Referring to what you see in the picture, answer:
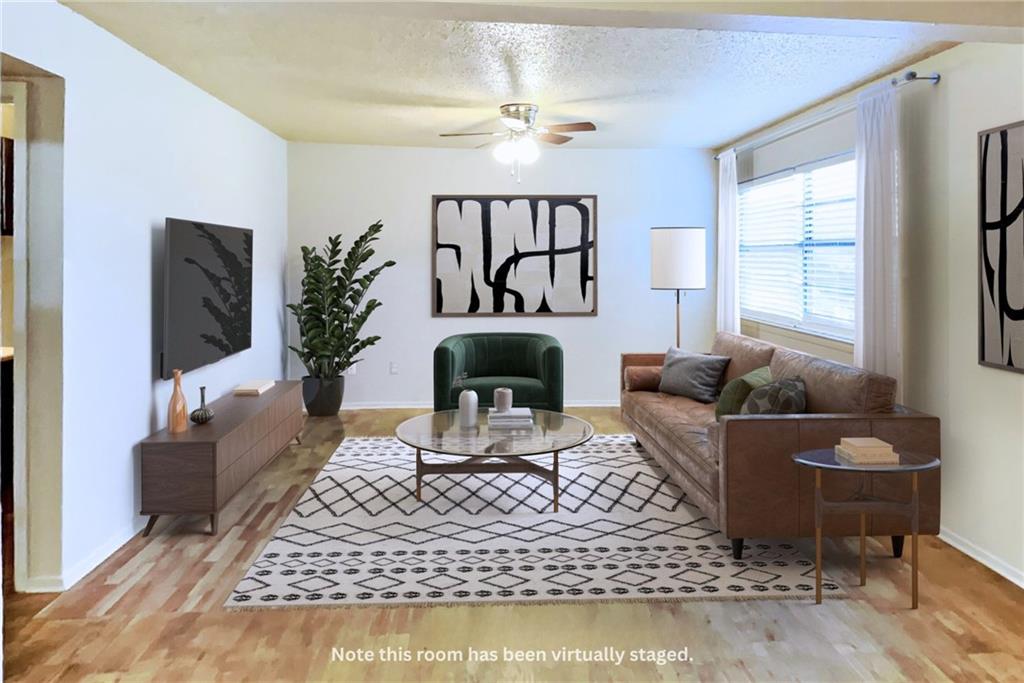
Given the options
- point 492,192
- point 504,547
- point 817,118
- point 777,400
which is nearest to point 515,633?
point 504,547

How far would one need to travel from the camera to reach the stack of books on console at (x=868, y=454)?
2.86m

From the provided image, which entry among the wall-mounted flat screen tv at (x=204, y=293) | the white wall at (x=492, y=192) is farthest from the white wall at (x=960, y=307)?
the wall-mounted flat screen tv at (x=204, y=293)

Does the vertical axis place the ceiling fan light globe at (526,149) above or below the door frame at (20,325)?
above

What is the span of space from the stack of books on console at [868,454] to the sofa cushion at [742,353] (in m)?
1.80

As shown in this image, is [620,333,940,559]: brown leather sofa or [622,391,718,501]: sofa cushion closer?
[620,333,940,559]: brown leather sofa

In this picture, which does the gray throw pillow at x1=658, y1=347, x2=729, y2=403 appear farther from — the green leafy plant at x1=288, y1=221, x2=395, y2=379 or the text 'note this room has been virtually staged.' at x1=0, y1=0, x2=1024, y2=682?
the green leafy plant at x1=288, y1=221, x2=395, y2=379

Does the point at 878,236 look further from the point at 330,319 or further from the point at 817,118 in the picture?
the point at 330,319

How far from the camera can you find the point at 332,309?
656cm

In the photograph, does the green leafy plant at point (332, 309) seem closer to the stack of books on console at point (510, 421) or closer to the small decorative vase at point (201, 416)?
the small decorative vase at point (201, 416)

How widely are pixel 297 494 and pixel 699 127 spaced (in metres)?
4.05

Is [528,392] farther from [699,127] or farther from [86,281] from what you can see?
[86,281]

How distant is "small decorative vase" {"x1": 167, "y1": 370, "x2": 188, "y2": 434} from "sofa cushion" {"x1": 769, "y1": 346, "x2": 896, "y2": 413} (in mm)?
3207

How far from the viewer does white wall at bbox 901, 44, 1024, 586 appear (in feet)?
10.9

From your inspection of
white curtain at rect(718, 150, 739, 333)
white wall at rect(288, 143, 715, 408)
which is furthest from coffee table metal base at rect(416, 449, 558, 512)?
white wall at rect(288, 143, 715, 408)
